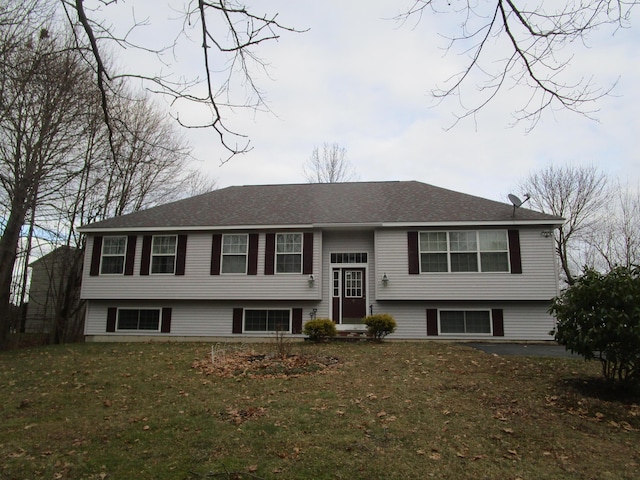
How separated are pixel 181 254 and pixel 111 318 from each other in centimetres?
358

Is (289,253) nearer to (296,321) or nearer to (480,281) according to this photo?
(296,321)

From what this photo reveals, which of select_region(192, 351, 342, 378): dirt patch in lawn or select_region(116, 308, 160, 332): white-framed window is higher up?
select_region(116, 308, 160, 332): white-framed window

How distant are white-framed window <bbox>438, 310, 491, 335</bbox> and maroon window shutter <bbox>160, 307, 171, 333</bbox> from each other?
9.58m

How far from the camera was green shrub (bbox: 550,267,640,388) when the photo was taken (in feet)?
22.0

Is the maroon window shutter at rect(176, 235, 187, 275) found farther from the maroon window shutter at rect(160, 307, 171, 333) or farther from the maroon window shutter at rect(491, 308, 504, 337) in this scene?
the maroon window shutter at rect(491, 308, 504, 337)

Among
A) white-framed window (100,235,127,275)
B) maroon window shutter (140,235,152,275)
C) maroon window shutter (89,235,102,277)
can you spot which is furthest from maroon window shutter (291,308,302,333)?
maroon window shutter (89,235,102,277)

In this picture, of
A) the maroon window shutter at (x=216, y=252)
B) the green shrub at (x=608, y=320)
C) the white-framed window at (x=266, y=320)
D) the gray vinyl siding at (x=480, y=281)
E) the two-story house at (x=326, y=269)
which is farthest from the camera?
the maroon window shutter at (x=216, y=252)

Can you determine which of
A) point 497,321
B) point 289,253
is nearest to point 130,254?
point 289,253

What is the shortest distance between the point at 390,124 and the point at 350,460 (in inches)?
162

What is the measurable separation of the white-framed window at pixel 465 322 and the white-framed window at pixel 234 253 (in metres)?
7.06

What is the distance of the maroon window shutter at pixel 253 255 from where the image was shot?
15391 millimetres

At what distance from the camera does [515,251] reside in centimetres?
1446

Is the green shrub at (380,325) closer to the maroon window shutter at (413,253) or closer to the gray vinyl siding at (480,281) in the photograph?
the gray vinyl siding at (480,281)

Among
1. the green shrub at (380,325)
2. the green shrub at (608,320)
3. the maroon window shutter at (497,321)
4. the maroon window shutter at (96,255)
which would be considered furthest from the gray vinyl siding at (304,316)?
the green shrub at (608,320)
